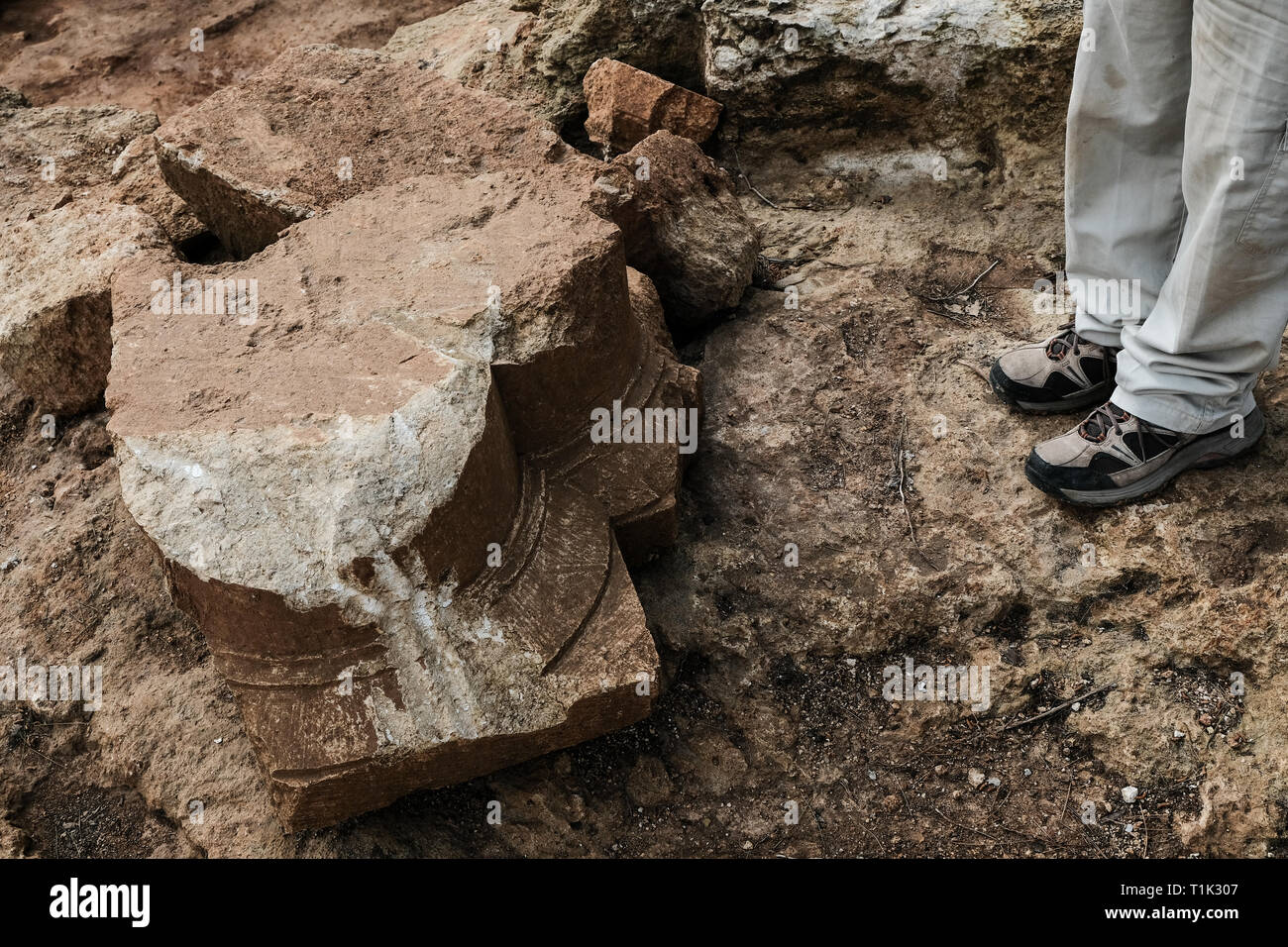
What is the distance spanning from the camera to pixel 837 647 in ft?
8.99

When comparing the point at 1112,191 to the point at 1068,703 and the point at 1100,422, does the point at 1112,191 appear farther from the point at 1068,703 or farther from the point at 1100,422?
the point at 1068,703

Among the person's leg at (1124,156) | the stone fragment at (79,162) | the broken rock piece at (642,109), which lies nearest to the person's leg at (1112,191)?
the person's leg at (1124,156)

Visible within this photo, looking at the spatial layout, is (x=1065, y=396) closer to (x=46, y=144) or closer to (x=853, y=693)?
(x=853, y=693)

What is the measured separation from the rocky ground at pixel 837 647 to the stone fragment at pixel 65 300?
14 centimetres

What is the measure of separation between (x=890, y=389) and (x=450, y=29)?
280 cm

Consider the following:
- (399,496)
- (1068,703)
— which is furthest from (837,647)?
(399,496)

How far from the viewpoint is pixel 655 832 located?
2547 millimetres

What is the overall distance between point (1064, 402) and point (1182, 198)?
0.55 meters

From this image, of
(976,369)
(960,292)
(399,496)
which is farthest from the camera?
(960,292)

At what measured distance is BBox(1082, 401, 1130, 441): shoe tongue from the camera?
279 cm

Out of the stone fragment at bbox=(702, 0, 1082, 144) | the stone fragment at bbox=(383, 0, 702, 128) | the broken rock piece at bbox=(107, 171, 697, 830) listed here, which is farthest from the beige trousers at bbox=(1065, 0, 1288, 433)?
the stone fragment at bbox=(383, 0, 702, 128)

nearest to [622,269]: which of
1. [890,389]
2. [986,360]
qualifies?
[890,389]

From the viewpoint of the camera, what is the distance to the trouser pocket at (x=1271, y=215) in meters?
2.32

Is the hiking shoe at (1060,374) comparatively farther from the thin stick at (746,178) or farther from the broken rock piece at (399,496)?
the thin stick at (746,178)
